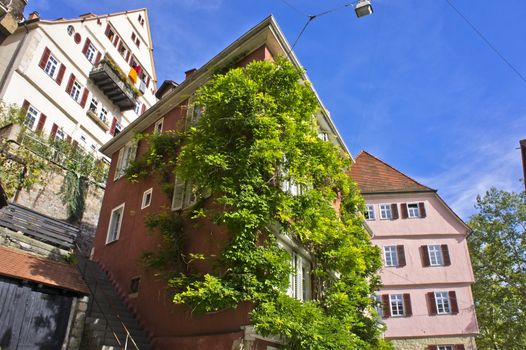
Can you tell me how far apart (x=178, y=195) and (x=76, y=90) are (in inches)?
703

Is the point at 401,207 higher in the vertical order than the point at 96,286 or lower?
higher

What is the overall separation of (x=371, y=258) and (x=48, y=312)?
12.1 meters

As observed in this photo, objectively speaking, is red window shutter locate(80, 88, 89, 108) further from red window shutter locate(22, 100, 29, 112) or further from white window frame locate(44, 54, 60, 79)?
red window shutter locate(22, 100, 29, 112)

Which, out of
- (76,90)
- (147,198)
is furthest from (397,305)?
(76,90)

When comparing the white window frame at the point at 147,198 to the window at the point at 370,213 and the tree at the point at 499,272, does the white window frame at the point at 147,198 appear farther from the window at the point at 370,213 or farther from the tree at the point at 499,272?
the tree at the point at 499,272

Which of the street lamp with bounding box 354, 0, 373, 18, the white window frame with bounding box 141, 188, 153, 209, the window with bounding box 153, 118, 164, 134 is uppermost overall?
the window with bounding box 153, 118, 164, 134

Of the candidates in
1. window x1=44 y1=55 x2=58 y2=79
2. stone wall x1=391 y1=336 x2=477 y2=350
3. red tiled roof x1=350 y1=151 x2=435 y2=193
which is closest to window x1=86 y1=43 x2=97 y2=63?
window x1=44 y1=55 x2=58 y2=79

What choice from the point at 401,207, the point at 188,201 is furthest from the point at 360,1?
the point at 401,207

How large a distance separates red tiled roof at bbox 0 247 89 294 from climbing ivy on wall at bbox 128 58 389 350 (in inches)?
89.8

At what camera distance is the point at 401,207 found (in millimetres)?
29594

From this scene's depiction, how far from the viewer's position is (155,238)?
14984 millimetres

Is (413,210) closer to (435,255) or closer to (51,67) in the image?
(435,255)

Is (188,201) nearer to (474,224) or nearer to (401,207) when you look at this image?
(401,207)

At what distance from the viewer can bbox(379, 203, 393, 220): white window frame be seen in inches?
1158
